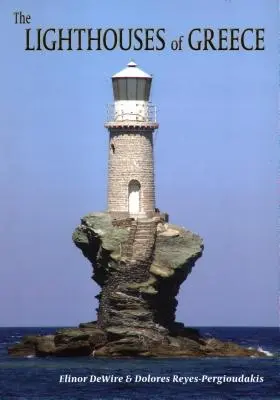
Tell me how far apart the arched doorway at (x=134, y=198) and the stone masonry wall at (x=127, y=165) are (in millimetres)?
286

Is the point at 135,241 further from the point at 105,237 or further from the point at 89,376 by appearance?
the point at 89,376

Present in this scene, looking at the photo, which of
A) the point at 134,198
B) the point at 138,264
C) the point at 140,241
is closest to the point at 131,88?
the point at 134,198

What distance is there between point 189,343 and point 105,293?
515 cm

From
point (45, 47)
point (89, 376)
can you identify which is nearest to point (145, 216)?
point (89, 376)

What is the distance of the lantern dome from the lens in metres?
87.9

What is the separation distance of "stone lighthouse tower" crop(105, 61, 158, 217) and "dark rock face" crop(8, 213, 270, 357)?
1.41 metres

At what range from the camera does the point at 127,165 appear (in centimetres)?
8794

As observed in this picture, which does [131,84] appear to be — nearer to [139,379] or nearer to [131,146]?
[131,146]

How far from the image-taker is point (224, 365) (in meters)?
82.8

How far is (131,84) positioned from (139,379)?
19.6m

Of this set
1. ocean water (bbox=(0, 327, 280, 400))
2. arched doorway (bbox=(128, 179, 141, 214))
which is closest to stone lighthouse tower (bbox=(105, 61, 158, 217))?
arched doorway (bbox=(128, 179, 141, 214))

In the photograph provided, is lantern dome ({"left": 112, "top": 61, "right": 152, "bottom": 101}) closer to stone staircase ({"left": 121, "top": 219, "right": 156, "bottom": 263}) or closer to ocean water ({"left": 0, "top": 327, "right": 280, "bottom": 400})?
stone staircase ({"left": 121, "top": 219, "right": 156, "bottom": 263})

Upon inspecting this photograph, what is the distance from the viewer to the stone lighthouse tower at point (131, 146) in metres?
87.9

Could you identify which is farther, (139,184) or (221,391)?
(139,184)
